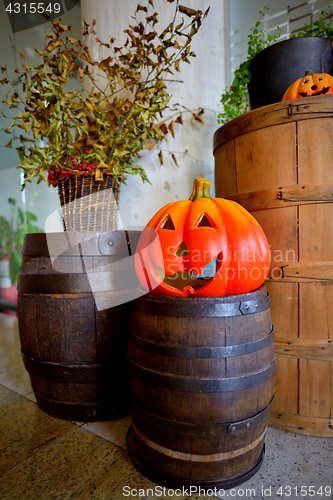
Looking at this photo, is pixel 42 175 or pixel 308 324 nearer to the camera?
pixel 308 324

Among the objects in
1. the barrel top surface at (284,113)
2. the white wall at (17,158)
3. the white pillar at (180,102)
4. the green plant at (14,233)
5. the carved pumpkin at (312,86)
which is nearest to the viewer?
the barrel top surface at (284,113)

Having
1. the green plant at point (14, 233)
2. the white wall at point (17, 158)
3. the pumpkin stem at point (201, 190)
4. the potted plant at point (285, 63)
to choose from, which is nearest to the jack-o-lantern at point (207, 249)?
the pumpkin stem at point (201, 190)

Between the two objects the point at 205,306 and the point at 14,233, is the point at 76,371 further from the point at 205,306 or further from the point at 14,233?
the point at 14,233

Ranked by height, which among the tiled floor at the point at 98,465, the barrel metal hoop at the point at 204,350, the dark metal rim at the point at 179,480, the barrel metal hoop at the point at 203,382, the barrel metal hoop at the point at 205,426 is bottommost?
the tiled floor at the point at 98,465

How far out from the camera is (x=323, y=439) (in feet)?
4.34

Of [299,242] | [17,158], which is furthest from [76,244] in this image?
[17,158]

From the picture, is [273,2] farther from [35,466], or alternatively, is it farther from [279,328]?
[35,466]

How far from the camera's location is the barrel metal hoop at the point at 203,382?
976 millimetres

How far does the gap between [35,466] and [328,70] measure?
7.45ft

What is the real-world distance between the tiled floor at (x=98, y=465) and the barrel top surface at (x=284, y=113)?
1.43m

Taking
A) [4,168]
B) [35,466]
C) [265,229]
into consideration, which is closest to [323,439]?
[265,229]

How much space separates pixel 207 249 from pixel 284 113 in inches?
29.9

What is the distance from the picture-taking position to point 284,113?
→ 1314 mm

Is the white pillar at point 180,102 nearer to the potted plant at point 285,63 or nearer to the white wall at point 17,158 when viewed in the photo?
the potted plant at point 285,63
